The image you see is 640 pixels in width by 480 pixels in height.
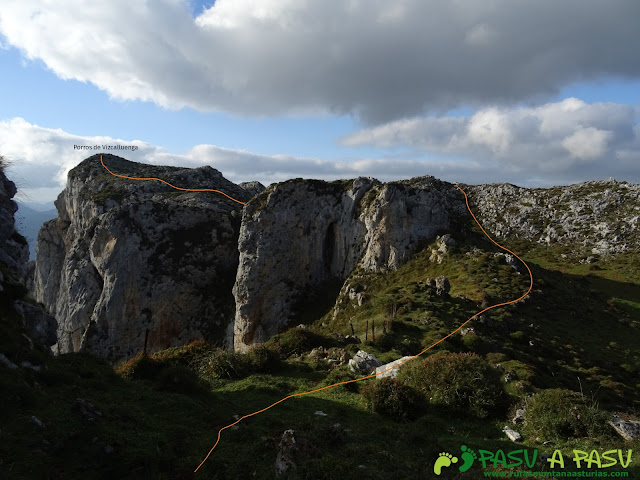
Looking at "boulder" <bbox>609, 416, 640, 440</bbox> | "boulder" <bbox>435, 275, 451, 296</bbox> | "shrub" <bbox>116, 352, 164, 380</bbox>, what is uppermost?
"boulder" <bbox>435, 275, 451, 296</bbox>

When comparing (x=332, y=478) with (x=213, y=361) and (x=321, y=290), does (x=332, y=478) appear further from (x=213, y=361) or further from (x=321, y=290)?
(x=321, y=290)

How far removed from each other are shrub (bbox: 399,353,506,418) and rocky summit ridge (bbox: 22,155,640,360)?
1090 inches

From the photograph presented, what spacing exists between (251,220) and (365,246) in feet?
57.5

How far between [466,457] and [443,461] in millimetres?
1020

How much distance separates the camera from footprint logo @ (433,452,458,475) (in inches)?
499

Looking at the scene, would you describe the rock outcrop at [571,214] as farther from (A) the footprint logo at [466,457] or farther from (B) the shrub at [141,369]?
(B) the shrub at [141,369]

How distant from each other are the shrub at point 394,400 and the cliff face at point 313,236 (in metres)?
30.5

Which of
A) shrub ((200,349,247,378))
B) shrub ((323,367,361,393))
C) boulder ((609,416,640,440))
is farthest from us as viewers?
shrub ((200,349,247,378))

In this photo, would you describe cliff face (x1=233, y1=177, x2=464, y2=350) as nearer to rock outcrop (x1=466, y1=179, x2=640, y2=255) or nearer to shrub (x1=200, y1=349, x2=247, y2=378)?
shrub (x1=200, y1=349, x2=247, y2=378)

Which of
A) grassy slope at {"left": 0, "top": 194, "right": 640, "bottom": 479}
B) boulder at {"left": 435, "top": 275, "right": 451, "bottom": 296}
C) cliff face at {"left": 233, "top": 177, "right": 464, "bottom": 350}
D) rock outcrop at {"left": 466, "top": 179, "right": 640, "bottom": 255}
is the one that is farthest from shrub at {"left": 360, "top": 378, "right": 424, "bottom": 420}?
rock outcrop at {"left": 466, "top": 179, "right": 640, "bottom": 255}

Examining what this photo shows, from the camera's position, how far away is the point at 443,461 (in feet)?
42.9

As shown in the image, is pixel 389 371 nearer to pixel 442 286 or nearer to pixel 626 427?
pixel 626 427

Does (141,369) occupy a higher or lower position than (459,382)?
lower

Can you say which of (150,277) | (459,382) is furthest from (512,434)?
(150,277)
